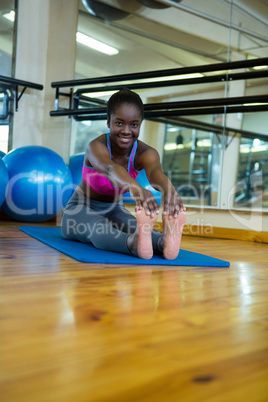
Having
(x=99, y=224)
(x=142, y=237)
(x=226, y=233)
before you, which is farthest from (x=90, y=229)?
(x=226, y=233)

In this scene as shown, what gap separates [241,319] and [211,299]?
17 cm

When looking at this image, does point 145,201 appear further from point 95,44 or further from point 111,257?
point 95,44

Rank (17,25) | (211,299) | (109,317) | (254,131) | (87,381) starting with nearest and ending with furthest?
(87,381)
(109,317)
(211,299)
(254,131)
(17,25)

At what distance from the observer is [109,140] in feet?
5.48

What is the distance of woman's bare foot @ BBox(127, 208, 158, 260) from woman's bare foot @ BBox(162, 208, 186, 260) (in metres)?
0.06

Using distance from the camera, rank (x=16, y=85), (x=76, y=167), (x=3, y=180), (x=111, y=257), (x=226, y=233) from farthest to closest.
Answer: (x=16, y=85), (x=76, y=167), (x=226, y=233), (x=3, y=180), (x=111, y=257)

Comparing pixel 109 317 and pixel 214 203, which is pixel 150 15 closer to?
pixel 214 203

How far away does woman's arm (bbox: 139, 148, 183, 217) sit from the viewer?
4.51 ft

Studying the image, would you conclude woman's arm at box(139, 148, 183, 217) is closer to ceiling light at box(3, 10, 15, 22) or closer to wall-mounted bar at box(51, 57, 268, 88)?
wall-mounted bar at box(51, 57, 268, 88)

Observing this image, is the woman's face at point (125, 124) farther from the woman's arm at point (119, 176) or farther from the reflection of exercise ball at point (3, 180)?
the reflection of exercise ball at point (3, 180)

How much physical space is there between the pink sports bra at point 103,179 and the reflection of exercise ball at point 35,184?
921 mm

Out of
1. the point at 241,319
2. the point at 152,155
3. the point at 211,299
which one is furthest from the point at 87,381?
the point at 152,155

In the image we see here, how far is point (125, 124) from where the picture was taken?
1.56 m

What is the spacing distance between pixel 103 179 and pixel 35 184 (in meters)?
1.05
